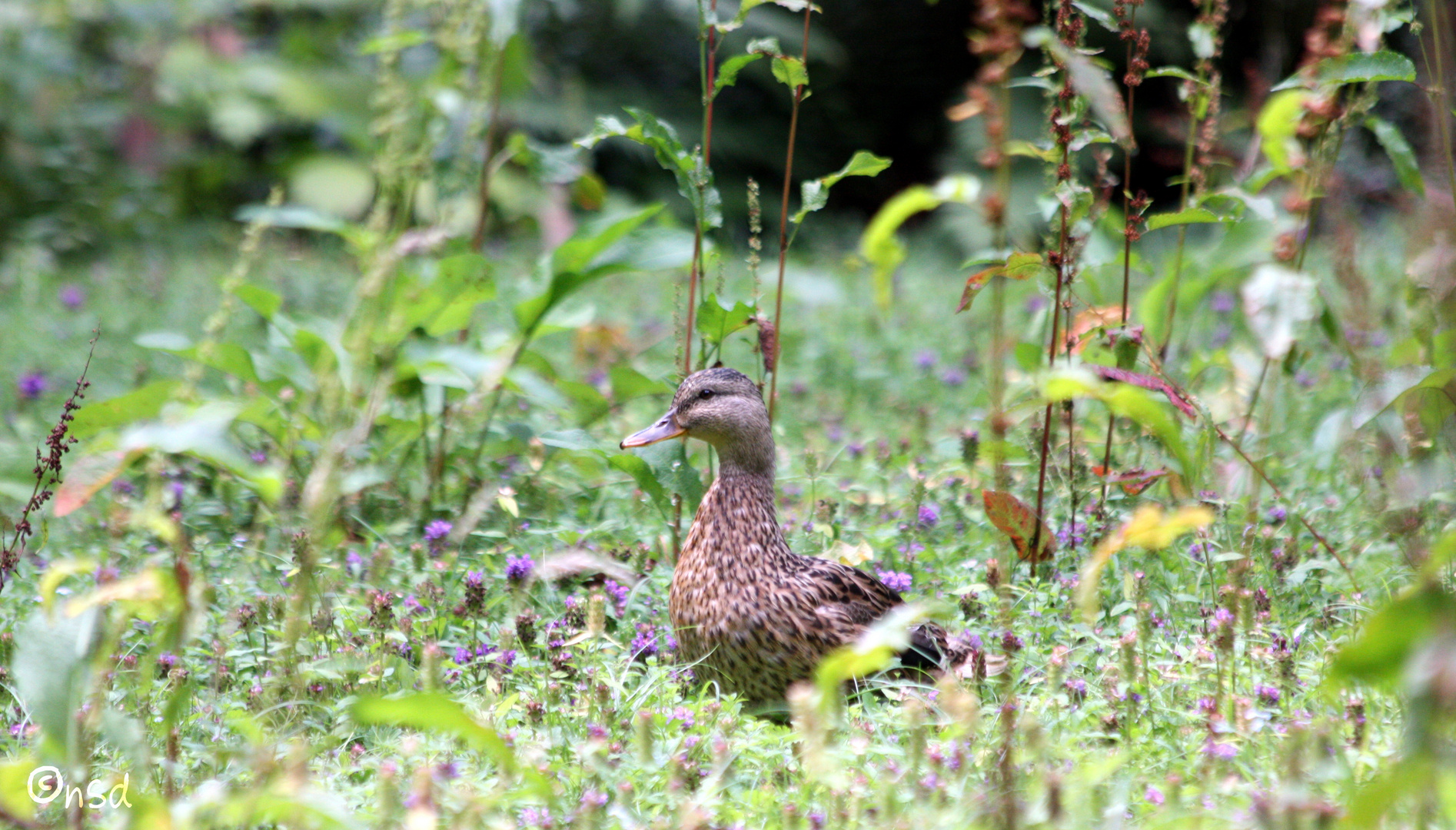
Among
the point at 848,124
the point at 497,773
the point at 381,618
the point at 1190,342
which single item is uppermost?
the point at 848,124

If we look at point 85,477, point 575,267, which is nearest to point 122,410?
point 575,267

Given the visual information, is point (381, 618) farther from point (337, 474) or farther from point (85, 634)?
point (337, 474)

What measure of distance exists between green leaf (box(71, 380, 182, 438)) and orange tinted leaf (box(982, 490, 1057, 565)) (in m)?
2.00

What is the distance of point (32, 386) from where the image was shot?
15.0ft

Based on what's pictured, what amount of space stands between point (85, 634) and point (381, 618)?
941mm

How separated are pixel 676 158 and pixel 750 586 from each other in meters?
0.99

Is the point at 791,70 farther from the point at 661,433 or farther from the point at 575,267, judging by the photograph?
the point at 575,267

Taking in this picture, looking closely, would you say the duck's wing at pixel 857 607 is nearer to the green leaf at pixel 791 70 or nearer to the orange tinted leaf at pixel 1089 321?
the orange tinted leaf at pixel 1089 321

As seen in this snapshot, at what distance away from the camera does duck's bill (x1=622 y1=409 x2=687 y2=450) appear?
10.3ft

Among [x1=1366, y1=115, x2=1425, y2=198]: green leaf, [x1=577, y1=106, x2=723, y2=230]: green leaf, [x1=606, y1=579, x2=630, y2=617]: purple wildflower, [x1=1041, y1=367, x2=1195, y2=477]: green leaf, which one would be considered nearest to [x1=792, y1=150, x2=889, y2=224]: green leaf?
[x1=577, y1=106, x2=723, y2=230]: green leaf

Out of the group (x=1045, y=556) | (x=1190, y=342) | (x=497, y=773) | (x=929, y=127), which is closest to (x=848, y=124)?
(x=929, y=127)

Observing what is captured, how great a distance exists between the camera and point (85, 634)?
176cm

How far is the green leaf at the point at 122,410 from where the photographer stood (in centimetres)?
323

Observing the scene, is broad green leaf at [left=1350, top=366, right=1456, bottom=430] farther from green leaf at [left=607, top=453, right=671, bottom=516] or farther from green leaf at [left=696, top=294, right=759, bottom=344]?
green leaf at [left=607, top=453, right=671, bottom=516]
